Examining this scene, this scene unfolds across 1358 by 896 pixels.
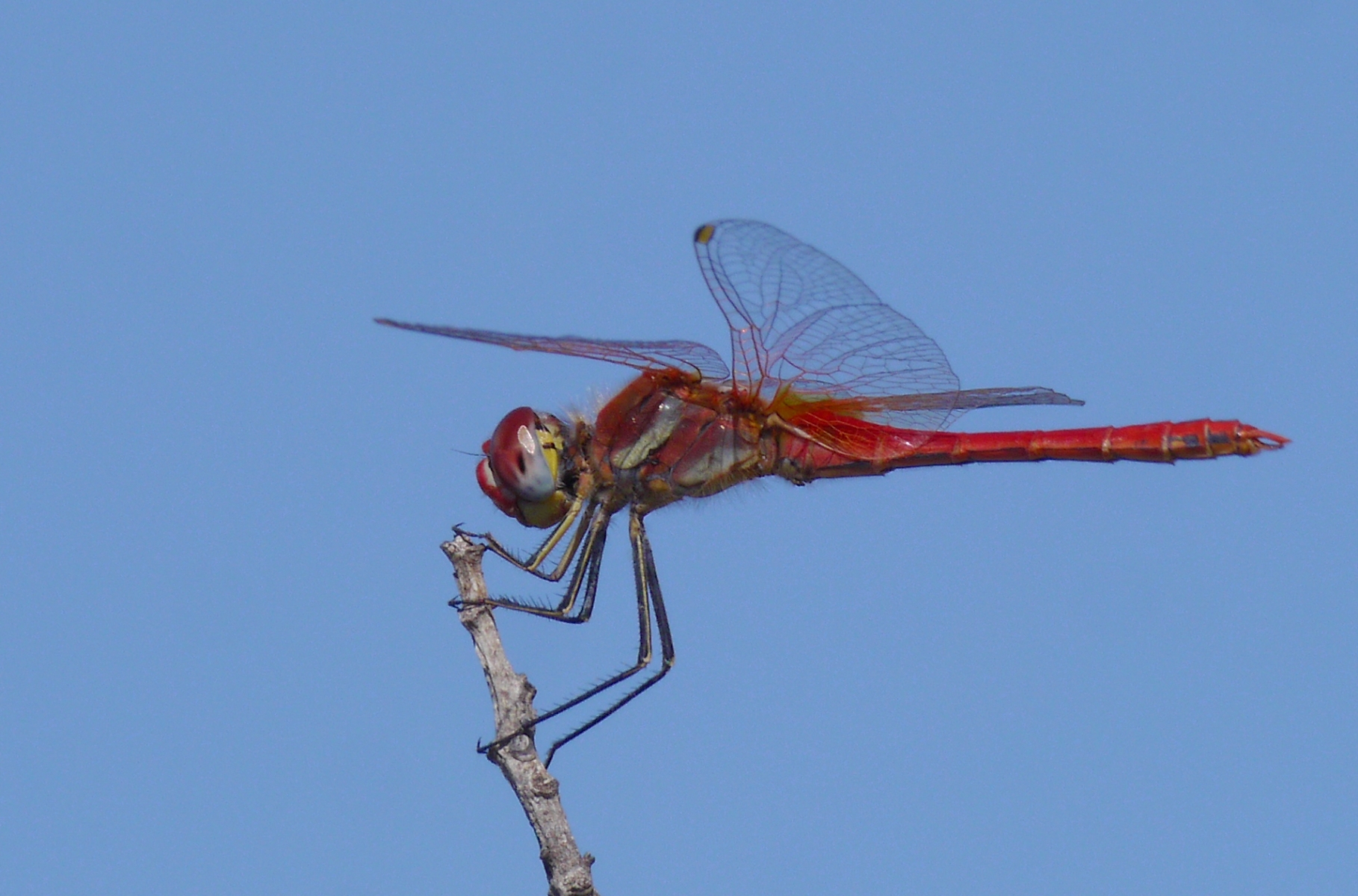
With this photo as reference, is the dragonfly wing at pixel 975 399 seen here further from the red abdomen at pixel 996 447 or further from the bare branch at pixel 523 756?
the bare branch at pixel 523 756

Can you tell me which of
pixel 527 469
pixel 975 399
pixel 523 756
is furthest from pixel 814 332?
pixel 523 756

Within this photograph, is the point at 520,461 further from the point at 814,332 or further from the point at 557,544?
the point at 814,332

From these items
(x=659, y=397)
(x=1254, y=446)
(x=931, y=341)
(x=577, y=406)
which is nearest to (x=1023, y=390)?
(x=931, y=341)

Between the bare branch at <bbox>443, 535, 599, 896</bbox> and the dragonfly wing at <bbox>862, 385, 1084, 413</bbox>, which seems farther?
the dragonfly wing at <bbox>862, 385, 1084, 413</bbox>

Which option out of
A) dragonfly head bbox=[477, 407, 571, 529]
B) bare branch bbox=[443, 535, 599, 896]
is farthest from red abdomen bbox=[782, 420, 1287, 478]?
bare branch bbox=[443, 535, 599, 896]

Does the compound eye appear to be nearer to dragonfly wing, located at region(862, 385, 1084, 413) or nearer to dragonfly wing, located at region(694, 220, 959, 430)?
dragonfly wing, located at region(694, 220, 959, 430)

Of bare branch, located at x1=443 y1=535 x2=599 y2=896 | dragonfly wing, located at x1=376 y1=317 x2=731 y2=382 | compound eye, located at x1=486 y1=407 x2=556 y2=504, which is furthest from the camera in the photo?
compound eye, located at x1=486 y1=407 x2=556 y2=504
